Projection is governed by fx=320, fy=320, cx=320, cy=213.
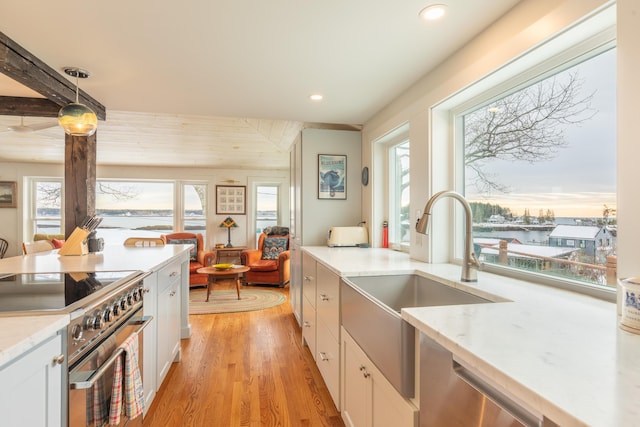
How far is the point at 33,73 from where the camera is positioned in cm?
203

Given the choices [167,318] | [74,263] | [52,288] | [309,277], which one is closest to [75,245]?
[74,263]

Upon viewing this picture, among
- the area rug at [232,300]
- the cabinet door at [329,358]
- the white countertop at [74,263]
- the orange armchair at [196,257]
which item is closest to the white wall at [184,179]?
the orange armchair at [196,257]

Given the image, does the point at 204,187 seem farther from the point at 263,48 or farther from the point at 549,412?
the point at 549,412

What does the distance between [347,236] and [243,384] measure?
1545mm

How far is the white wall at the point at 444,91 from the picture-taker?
133 cm

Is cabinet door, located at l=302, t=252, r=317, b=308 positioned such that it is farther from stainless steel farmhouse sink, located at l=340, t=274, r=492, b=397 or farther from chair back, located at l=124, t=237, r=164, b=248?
chair back, located at l=124, t=237, r=164, b=248

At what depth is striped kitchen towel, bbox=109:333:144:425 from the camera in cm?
129

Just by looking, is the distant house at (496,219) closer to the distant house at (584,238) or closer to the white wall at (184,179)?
the distant house at (584,238)

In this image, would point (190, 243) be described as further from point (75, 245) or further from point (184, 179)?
point (75, 245)

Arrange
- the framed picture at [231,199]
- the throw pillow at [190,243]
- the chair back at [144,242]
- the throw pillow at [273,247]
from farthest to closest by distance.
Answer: the framed picture at [231,199] < the throw pillow at [273,247] < the throw pillow at [190,243] < the chair back at [144,242]

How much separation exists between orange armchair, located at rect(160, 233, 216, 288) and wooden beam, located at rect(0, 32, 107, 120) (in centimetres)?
290

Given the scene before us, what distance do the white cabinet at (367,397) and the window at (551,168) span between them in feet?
2.98

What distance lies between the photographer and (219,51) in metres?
1.92

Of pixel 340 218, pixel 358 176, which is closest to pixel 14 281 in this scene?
pixel 340 218
